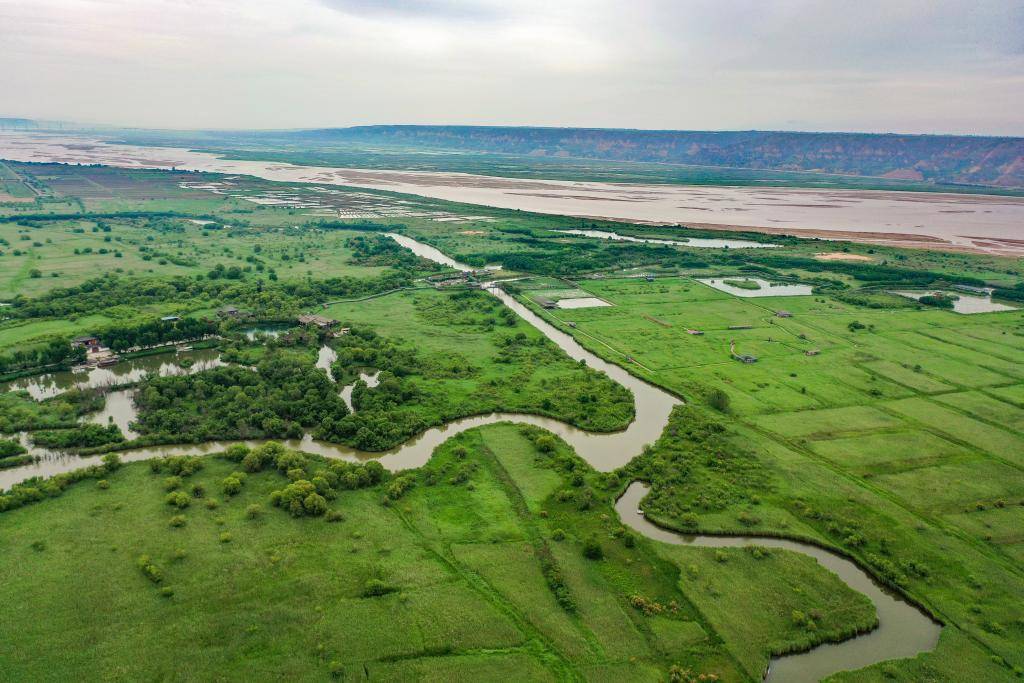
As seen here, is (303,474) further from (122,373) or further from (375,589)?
(122,373)

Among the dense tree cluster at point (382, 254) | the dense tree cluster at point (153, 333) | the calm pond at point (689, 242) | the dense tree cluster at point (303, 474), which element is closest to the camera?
the dense tree cluster at point (303, 474)

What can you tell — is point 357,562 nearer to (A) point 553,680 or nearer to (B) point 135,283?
(A) point 553,680

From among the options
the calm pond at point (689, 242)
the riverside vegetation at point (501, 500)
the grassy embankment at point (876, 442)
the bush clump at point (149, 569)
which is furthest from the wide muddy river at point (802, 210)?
the bush clump at point (149, 569)

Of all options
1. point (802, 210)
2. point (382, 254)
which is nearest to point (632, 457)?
point (382, 254)

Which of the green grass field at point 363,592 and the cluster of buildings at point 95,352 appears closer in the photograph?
the green grass field at point 363,592

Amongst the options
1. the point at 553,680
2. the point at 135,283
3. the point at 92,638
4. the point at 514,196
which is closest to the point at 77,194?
the point at 135,283

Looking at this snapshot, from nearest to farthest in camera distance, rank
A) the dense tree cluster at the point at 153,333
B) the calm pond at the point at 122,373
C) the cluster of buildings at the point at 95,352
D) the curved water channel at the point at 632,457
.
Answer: the curved water channel at the point at 632,457, the calm pond at the point at 122,373, the cluster of buildings at the point at 95,352, the dense tree cluster at the point at 153,333

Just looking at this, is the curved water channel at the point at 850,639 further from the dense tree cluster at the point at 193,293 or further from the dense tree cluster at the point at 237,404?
the dense tree cluster at the point at 193,293
